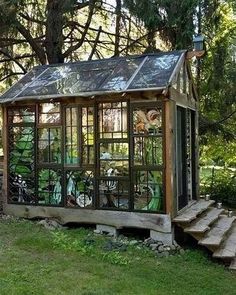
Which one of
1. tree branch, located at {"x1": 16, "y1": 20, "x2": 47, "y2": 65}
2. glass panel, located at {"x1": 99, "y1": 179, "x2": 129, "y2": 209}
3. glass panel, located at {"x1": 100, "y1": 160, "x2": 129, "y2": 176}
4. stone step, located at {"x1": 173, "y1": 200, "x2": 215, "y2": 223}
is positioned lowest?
stone step, located at {"x1": 173, "y1": 200, "x2": 215, "y2": 223}

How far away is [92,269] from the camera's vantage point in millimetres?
5230

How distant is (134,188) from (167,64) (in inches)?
84.6

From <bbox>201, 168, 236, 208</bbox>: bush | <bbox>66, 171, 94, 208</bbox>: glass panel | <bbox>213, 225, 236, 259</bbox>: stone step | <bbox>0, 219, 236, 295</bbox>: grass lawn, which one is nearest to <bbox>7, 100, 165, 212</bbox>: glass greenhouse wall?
<bbox>66, 171, 94, 208</bbox>: glass panel

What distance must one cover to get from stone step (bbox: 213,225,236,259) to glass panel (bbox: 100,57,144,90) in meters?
2.83

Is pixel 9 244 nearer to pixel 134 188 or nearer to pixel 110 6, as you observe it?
Answer: pixel 134 188

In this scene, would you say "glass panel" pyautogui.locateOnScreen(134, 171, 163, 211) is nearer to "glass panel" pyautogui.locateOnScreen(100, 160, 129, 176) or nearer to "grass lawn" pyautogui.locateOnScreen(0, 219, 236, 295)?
"glass panel" pyautogui.locateOnScreen(100, 160, 129, 176)

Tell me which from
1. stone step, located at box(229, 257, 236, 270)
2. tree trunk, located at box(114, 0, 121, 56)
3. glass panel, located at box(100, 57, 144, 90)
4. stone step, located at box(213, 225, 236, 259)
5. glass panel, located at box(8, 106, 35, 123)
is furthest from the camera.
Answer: tree trunk, located at box(114, 0, 121, 56)

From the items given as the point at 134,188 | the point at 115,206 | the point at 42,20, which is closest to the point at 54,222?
the point at 115,206

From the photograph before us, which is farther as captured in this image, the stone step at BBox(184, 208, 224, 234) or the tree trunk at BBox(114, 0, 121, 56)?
the tree trunk at BBox(114, 0, 121, 56)

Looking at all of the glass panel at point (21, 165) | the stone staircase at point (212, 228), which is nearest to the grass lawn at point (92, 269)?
the stone staircase at point (212, 228)

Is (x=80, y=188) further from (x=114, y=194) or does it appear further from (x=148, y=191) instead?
(x=148, y=191)

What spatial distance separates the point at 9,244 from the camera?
6.07 m

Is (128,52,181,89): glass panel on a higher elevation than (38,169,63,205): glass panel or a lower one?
higher

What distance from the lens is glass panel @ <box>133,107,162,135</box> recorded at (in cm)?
655
